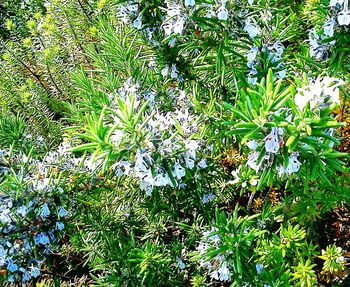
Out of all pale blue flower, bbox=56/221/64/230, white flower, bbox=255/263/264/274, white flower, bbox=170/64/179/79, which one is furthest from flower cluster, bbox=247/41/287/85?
pale blue flower, bbox=56/221/64/230

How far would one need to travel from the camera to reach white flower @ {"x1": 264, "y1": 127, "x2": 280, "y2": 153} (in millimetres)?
1206

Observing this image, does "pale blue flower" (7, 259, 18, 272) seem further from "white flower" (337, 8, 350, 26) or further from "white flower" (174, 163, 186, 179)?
"white flower" (337, 8, 350, 26)

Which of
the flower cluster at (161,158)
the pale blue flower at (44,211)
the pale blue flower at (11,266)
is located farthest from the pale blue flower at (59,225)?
the flower cluster at (161,158)

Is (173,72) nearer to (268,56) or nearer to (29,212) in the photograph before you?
(268,56)

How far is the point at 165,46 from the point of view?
1986 mm

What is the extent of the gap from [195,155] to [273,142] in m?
0.65

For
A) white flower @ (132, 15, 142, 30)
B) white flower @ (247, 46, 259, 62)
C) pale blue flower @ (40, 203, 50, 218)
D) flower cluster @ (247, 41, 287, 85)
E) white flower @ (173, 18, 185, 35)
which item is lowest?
flower cluster @ (247, 41, 287, 85)

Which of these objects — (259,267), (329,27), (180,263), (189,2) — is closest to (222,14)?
(189,2)

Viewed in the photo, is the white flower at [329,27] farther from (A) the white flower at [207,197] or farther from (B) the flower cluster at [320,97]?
(A) the white flower at [207,197]

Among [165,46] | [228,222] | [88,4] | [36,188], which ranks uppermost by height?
[88,4]

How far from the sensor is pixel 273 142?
1208mm

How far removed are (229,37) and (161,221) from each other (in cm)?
113

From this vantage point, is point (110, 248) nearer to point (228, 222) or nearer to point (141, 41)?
point (228, 222)

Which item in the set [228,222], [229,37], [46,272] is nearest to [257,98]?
[229,37]
